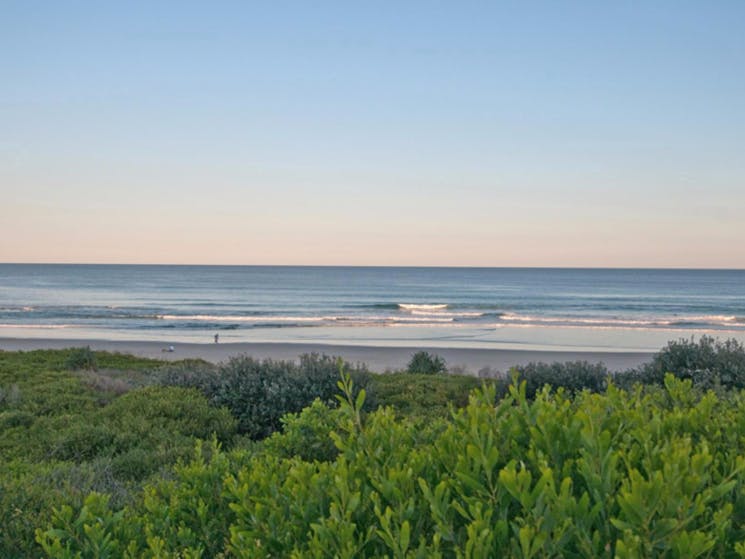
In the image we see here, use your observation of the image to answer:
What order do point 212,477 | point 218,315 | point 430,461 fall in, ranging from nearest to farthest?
point 430,461 < point 212,477 < point 218,315

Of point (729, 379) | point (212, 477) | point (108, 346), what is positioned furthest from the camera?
point (108, 346)

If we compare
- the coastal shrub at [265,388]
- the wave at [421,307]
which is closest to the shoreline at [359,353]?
the coastal shrub at [265,388]

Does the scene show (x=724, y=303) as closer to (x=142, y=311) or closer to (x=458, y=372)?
(x=142, y=311)

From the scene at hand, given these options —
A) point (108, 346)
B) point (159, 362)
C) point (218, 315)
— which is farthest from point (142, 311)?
point (159, 362)

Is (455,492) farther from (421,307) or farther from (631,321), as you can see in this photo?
(421,307)

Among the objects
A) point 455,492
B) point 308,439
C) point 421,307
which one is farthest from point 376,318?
point 455,492

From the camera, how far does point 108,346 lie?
113 feet

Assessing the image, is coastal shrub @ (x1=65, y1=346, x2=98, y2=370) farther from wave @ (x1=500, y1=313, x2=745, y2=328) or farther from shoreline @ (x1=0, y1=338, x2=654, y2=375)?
wave @ (x1=500, y1=313, x2=745, y2=328)

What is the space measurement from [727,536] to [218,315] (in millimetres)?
57612

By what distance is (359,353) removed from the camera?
3123cm

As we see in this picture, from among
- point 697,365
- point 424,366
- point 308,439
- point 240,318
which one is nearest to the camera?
point 308,439

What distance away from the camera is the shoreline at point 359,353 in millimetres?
27453

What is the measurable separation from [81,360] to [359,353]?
14.0 metres

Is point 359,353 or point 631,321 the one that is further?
point 631,321
